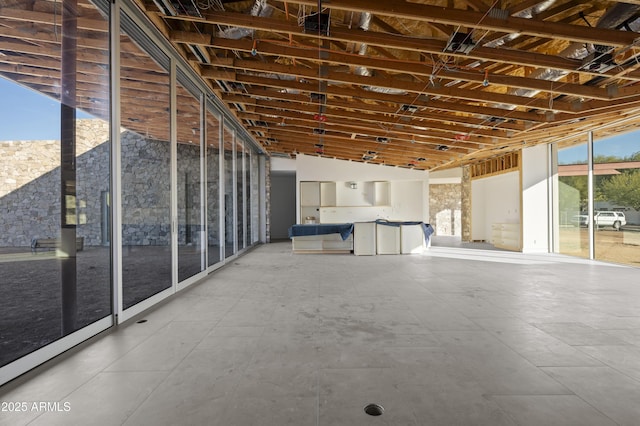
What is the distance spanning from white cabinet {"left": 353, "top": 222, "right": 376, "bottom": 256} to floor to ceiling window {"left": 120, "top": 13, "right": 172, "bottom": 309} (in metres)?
4.45

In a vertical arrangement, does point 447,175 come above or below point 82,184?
above

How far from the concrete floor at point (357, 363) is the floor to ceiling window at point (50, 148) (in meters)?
0.66

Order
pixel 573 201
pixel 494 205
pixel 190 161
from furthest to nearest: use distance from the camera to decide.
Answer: pixel 494 205 < pixel 573 201 < pixel 190 161

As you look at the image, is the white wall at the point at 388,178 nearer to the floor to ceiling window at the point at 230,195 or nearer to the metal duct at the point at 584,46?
the floor to ceiling window at the point at 230,195

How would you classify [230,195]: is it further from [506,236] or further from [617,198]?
[617,198]

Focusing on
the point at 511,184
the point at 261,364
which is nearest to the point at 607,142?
the point at 511,184


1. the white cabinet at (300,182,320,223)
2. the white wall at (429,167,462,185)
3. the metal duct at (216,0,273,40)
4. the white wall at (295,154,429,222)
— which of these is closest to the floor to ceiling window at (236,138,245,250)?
the white wall at (295,154,429,222)

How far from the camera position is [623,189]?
22.5ft

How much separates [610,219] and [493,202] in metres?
3.99

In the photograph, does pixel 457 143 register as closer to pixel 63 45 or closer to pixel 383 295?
pixel 383 295

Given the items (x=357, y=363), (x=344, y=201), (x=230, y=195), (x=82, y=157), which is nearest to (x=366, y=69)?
(x=82, y=157)

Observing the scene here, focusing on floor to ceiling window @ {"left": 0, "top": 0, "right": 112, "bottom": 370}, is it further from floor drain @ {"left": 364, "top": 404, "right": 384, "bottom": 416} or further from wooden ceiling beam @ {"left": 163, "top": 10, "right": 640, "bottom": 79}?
floor drain @ {"left": 364, "top": 404, "right": 384, "bottom": 416}

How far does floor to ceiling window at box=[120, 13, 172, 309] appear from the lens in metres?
3.95

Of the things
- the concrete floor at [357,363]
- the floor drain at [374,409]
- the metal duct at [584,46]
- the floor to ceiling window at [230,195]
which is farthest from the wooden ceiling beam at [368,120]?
the floor drain at [374,409]
